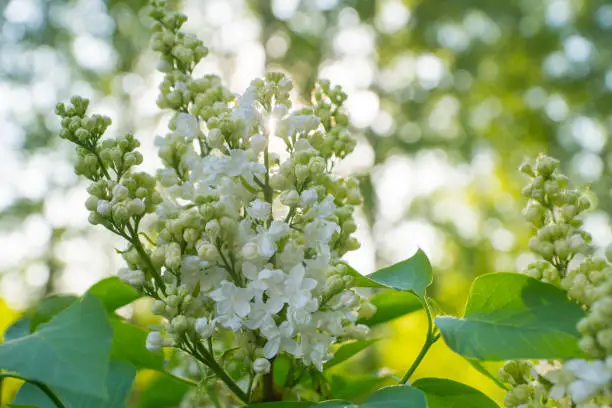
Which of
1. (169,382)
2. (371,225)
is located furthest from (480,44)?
(169,382)

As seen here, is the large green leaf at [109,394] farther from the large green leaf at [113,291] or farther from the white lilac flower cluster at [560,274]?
the white lilac flower cluster at [560,274]

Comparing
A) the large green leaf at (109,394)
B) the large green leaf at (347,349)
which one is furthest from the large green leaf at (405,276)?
the large green leaf at (109,394)

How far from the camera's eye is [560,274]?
1.91 feet

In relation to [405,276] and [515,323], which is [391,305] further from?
[515,323]

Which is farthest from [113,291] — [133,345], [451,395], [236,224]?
[451,395]

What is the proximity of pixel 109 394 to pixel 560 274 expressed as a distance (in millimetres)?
456

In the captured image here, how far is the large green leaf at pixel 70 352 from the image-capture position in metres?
0.45

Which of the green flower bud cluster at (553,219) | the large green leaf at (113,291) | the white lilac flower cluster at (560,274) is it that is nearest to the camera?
the white lilac flower cluster at (560,274)

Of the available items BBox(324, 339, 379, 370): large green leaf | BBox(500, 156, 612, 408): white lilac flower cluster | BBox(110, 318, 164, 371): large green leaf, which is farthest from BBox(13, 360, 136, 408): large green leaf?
BBox(500, 156, 612, 408): white lilac flower cluster

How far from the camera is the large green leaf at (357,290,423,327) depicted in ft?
2.57

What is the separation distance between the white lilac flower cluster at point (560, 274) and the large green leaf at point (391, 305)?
202 mm

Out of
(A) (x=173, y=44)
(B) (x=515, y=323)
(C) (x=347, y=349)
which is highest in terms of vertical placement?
(A) (x=173, y=44)

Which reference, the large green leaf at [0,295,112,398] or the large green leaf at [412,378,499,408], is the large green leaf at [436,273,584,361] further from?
the large green leaf at [0,295,112,398]

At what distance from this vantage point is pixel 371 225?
8219 millimetres
